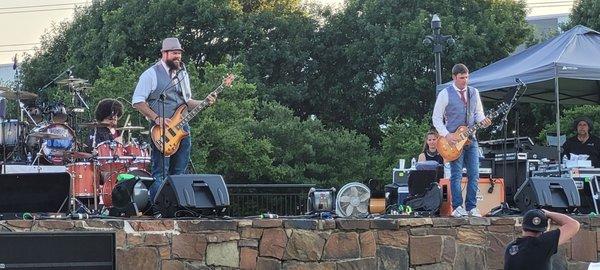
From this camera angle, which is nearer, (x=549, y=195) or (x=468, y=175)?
(x=549, y=195)

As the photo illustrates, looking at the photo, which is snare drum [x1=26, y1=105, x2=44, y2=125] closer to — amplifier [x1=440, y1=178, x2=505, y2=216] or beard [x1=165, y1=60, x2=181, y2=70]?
beard [x1=165, y1=60, x2=181, y2=70]

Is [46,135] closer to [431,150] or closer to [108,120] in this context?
[108,120]

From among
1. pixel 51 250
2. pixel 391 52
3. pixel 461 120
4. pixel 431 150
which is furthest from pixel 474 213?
pixel 391 52

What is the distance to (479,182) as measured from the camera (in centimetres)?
1334

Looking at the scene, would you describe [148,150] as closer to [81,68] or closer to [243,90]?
[243,90]

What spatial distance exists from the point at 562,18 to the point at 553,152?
3053 cm

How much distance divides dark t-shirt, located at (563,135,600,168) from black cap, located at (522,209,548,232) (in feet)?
19.6

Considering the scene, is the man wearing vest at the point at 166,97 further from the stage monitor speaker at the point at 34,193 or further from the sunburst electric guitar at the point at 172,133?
the stage monitor speaker at the point at 34,193

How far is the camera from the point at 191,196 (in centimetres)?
1034

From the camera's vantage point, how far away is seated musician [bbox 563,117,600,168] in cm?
1462

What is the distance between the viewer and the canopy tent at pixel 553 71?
1419cm

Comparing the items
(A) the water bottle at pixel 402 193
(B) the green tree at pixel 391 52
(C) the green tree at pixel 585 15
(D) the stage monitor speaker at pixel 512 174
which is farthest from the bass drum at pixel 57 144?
(C) the green tree at pixel 585 15

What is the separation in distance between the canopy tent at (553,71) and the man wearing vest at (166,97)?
15.1 feet

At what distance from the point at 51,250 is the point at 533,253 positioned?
3.61 metres
